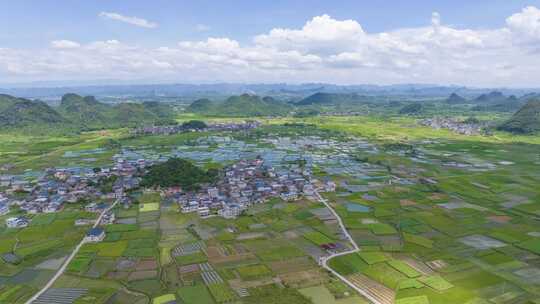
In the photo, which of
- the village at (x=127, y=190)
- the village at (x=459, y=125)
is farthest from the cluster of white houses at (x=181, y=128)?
the village at (x=459, y=125)

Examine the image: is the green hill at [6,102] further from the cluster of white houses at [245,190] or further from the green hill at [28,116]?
the cluster of white houses at [245,190]

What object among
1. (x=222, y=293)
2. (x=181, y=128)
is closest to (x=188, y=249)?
(x=222, y=293)

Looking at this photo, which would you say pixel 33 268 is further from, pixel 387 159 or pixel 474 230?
pixel 387 159

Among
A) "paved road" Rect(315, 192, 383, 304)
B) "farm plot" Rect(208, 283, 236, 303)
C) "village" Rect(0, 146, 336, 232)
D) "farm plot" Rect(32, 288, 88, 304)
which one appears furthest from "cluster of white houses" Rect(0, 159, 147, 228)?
"paved road" Rect(315, 192, 383, 304)

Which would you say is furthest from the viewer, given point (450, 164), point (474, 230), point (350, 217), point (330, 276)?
point (450, 164)

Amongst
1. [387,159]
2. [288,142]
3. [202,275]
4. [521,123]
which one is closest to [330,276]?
[202,275]

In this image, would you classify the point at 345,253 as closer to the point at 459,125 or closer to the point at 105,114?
the point at 459,125
